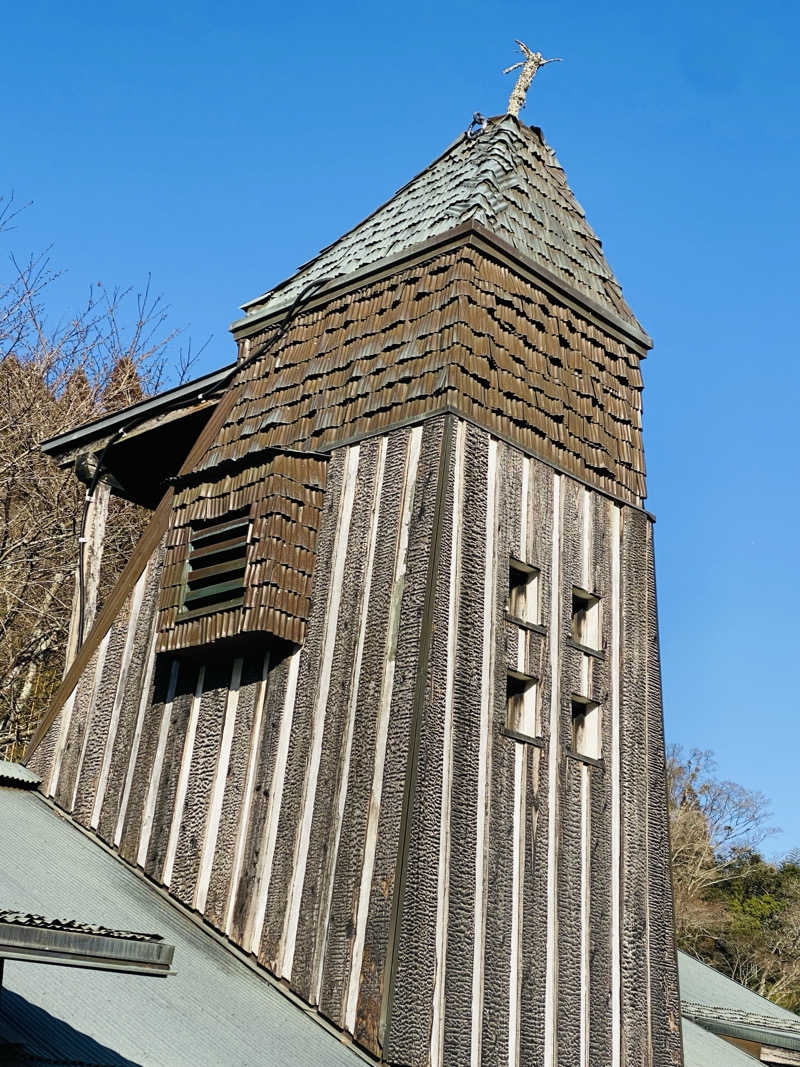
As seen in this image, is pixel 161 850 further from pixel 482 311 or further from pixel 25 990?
pixel 482 311

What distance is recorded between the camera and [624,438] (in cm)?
1183

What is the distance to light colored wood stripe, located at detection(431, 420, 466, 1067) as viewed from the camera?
8188mm

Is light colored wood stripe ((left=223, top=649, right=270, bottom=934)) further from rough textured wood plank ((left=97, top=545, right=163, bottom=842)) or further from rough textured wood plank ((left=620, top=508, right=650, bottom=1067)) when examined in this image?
rough textured wood plank ((left=620, top=508, right=650, bottom=1067))

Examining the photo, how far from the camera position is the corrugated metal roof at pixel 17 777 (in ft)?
37.9

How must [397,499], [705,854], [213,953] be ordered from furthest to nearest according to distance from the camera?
[705,854], [397,499], [213,953]

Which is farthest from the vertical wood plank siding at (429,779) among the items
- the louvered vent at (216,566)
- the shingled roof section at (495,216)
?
the shingled roof section at (495,216)

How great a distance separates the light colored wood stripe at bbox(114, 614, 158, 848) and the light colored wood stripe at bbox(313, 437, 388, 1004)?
2.28m

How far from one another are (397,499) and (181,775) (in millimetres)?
2863

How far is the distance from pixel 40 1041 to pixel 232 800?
10.9 feet

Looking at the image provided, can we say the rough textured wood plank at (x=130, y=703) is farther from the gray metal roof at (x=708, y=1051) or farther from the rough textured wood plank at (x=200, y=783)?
the gray metal roof at (x=708, y=1051)

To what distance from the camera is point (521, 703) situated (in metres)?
9.86

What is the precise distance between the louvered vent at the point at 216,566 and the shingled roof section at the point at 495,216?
287 centimetres

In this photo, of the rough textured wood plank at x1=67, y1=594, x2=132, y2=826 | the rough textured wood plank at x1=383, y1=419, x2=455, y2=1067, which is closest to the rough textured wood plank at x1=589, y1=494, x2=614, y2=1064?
the rough textured wood plank at x1=383, y1=419, x2=455, y2=1067

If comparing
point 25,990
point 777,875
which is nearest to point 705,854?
point 777,875
